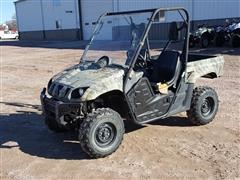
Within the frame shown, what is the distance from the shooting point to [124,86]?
18.7 feet

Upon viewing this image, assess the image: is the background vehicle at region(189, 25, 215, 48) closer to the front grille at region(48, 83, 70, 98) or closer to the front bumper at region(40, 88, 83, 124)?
Result: the front grille at region(48, 83, 70, 98)

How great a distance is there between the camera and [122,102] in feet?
19.3

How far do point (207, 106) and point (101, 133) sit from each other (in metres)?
2.27

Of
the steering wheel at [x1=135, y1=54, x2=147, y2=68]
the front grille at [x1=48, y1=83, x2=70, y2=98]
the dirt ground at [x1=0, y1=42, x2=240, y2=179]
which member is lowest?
the dirt ground at [x1=0, y1=42, x2=240, y2=179]

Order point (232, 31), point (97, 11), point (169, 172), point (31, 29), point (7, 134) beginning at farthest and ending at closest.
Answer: point (31, 29) → point (97, 11) → point (232, 31) → point (7, 134) → point (169, 172)

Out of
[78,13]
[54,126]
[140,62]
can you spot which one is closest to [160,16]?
[140,62]

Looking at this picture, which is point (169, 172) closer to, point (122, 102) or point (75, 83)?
point (122, 102)

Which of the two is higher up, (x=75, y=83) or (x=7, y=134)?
(x=75, y=83)

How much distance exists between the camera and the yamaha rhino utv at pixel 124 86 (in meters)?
5.55

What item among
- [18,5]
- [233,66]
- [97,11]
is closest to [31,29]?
[18,5]

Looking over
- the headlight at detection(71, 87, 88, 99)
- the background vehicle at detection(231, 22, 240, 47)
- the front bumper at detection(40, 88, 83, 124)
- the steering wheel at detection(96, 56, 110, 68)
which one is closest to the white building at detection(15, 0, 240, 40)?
the background vehicle at detection(231, 22, 240, 47)

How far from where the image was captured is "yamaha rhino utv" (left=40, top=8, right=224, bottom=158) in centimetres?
555

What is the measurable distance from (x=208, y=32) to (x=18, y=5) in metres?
39.0

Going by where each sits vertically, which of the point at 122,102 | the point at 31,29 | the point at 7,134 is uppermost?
the point at 122,102
